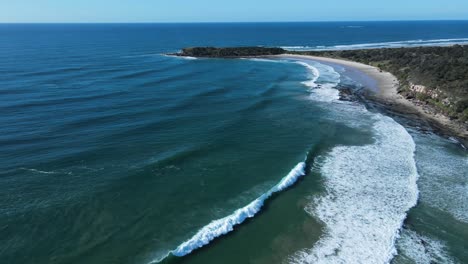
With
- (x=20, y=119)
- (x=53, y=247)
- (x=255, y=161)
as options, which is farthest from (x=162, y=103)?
(x=53, y=247)

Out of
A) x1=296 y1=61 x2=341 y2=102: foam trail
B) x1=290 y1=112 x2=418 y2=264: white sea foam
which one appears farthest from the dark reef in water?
x1=290 y1=112 x2=418 y2=264: white sea foam

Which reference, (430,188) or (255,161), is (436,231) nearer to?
(430,188)

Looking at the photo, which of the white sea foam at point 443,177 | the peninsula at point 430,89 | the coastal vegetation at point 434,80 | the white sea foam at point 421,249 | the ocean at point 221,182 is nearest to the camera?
the white sea foam at point 421,249

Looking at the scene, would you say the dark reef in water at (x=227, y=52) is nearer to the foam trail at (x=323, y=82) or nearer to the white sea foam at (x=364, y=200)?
the foam trail at (x=323, y=82)

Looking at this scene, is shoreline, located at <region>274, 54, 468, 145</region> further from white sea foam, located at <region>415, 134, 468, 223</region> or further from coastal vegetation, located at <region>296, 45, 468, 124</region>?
white sea foam, located at <region>415, 134, 468, 223</region>

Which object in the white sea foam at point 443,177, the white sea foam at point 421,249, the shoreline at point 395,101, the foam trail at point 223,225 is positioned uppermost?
the foam trail at point 223,225

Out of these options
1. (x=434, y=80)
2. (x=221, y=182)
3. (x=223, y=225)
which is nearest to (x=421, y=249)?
(x=223, y=225)

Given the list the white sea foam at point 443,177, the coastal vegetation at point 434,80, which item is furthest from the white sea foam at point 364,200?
the coastal vegetation at point 434,80

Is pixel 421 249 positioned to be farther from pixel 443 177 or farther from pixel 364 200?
pixel 443 177
